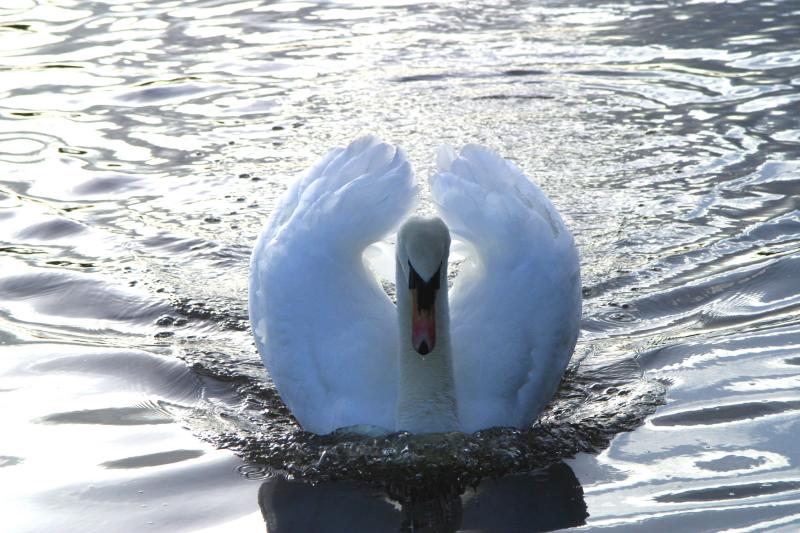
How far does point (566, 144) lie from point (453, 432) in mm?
4530

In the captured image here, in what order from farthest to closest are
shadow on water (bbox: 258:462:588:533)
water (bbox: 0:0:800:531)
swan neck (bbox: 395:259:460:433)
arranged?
swan neck (bbox: 395:259:460:433), water (bbox: 0:0:800:531), shadow on water (bbox: 258:462:588:533)

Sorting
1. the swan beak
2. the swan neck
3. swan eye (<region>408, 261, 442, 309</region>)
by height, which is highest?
swan eye (<region>408, 261, 442, 309</region>)

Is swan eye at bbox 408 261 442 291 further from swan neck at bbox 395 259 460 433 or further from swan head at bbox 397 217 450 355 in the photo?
swan neck at bbox 395 259 460 433

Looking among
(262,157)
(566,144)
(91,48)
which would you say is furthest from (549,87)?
(91,48)

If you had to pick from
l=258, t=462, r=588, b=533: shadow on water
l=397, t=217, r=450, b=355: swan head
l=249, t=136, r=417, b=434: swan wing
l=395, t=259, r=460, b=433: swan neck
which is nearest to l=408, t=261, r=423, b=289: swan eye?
l=397, t=217, r=450, b=355: swan head

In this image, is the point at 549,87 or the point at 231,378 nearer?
the point at 231,378

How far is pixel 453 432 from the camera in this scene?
5258mm

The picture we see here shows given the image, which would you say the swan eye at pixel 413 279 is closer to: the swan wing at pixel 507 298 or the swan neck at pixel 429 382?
the swan neck at pixel 429 382

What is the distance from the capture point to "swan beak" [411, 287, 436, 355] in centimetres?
495

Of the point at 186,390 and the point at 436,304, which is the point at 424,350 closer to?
the point at 436,304

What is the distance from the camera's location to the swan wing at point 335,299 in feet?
17.6

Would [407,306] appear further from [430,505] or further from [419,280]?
[430,505]

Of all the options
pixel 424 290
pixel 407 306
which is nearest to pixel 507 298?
pixel 407 306

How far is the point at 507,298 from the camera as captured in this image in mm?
5461
